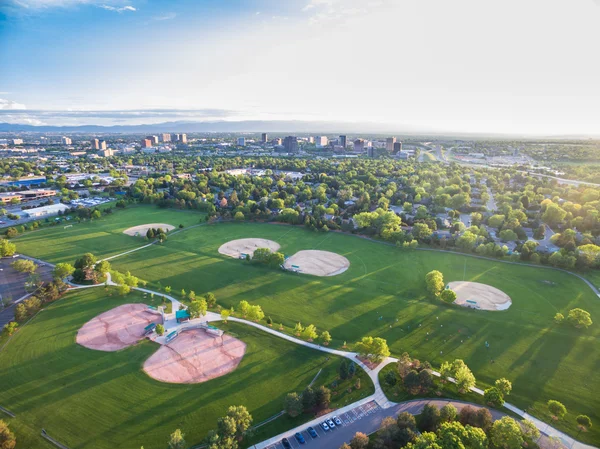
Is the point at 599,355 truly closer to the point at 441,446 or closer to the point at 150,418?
the point at 441,446

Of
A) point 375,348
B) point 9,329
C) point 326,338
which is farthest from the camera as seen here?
point 9,329

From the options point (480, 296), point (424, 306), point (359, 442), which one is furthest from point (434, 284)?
point (359, 442)

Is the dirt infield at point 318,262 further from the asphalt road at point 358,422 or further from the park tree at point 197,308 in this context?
the asphalt road at point 358,422

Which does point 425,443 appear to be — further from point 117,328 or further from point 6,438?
point 117,328

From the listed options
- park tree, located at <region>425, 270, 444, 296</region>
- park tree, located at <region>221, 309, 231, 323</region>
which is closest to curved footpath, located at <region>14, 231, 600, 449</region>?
park tree, located at <region>221, 309, 231, 323</region>

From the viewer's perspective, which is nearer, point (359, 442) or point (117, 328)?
point (359, 442)

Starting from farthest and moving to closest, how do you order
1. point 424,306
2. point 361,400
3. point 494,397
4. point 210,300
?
point 424,306 < point 210,300 < point 361,400 < point 494,397

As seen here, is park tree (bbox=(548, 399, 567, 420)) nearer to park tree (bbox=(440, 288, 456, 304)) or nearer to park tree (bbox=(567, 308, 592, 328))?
park tree (bbox=(567, 308, 592, 328))
